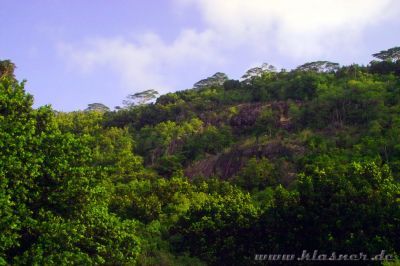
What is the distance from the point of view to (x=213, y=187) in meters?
31.7

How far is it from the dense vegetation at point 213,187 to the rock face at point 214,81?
81.8ft

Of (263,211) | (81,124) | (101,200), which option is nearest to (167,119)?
(81,124)

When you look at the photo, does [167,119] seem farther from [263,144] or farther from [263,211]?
[263,211]

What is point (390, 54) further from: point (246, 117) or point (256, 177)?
point (256, 177)

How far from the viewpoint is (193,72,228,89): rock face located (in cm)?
7756

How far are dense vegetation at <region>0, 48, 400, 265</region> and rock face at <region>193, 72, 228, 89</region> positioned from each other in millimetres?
24918

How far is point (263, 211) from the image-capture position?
21.6m

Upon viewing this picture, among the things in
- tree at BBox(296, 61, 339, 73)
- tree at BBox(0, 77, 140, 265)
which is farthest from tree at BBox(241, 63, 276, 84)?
tree at BBox(0, 77, 140, 265)

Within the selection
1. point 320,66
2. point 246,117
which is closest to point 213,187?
point 246,117

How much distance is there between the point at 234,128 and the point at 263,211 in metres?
32.1

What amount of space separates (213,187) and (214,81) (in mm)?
47621

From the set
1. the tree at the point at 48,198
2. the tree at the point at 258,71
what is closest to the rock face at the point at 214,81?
the tree at the point at 258,71

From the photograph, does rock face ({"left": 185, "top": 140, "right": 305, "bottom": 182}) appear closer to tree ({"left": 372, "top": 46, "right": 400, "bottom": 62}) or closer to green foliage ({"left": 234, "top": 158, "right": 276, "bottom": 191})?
green foliage ({"left": 234, "top": 158, "right": 276, "bottom": 191})

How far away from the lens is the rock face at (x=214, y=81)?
77562 mm
